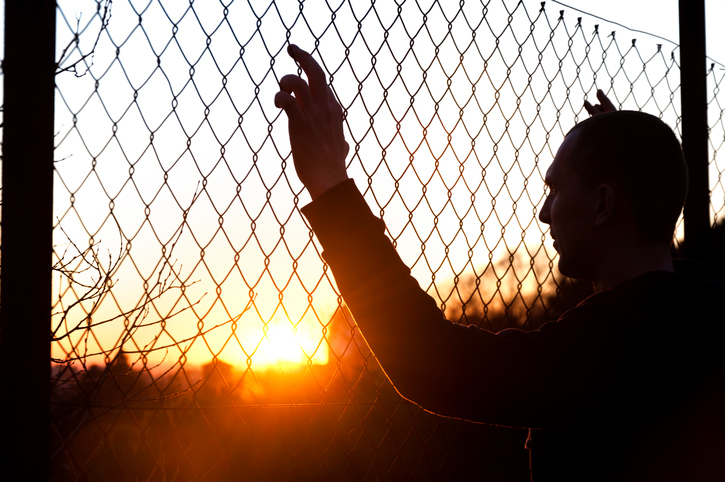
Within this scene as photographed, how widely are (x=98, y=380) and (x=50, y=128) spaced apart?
2.50 ft

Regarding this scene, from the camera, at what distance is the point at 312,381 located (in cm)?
205

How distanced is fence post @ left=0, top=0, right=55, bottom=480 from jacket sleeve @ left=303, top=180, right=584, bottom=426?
2.46 ft

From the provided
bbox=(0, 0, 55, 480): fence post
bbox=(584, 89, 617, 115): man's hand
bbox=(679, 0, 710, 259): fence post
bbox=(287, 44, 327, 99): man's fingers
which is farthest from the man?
bbox=(679, 0, 710, 259): fence post

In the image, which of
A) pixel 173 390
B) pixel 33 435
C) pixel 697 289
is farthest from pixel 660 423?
pixel 173 390

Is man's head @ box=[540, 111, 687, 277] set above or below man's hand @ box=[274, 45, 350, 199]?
below

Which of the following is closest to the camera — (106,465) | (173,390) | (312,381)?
(173,390)

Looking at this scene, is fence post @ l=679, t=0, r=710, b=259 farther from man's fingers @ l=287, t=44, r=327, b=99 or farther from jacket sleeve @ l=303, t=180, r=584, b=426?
man's fingers @ l=287, t=44, r=327, b=99

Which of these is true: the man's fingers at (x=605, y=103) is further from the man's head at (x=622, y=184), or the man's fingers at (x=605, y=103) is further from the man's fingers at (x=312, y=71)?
the man's fingers at (x=312, y=71)

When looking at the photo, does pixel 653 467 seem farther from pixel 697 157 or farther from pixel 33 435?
pixel 697 157

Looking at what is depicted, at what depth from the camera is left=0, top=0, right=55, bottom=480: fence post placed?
1242 millimetres

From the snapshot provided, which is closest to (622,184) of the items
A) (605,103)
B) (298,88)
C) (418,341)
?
(418,341)

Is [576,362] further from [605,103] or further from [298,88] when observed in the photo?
[605,103]

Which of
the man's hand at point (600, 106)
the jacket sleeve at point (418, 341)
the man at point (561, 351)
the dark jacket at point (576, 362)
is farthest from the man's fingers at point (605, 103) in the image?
the jacket sleeve at point (418, 341)

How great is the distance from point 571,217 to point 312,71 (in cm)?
62
